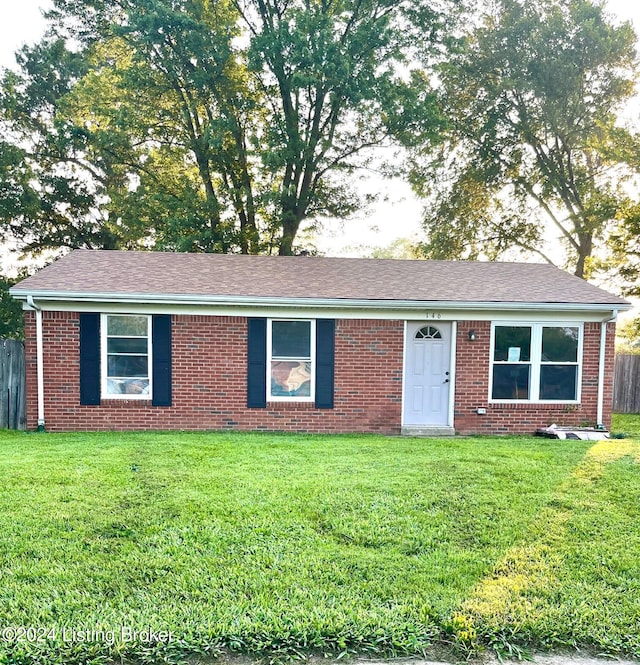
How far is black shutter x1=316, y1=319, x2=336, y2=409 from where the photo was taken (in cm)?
938

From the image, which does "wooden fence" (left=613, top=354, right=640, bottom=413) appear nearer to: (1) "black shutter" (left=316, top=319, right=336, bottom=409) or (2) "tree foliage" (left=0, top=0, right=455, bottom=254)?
(1) "black shutter" (left=316, top=319, right=336, bottom=409)

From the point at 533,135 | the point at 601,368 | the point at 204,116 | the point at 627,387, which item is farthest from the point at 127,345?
the point at 533,135

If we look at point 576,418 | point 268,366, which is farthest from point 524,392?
point 268,366

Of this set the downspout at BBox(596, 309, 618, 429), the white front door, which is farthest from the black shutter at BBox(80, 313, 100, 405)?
the downspout at BBox(596, 309, 618, 429)

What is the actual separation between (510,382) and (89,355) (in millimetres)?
7956

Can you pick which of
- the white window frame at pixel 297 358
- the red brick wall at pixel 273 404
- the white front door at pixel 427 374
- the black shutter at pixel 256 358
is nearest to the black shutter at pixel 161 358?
the red brick wall at pixel 273 404

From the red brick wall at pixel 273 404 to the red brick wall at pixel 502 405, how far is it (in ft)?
0.06

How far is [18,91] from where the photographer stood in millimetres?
20297

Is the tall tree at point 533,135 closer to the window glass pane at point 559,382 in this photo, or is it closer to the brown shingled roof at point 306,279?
the brown shingled roof at point 306,279

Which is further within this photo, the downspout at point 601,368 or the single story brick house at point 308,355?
the downspout at point 601,368

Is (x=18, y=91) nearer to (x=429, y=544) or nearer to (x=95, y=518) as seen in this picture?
(x=95, y=518)

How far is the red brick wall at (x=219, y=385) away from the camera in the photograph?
9.02 meters

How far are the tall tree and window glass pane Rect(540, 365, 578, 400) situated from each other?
1099cm

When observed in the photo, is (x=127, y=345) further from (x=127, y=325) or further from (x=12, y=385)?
(x=12, y=385)
